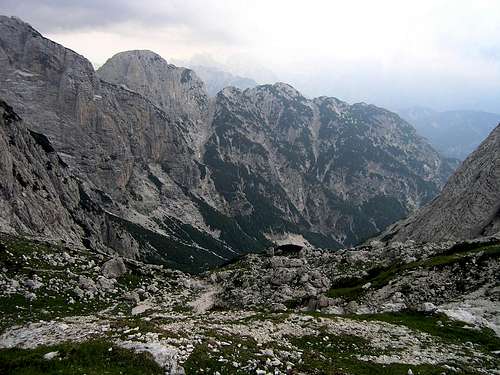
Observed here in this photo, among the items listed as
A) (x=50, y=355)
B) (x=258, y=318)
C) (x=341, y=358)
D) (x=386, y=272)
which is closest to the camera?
(x=50, y=355)

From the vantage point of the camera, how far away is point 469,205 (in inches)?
5098

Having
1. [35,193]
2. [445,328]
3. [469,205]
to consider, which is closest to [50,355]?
[445,328]

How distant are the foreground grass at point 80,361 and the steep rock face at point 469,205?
10813 centimetres

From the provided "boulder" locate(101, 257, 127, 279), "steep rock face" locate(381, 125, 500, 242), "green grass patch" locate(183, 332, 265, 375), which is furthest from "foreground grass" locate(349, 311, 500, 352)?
"steep rock face" locate(381, 125, 500, 242)

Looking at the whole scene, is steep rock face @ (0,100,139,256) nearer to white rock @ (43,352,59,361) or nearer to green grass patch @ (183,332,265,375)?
white rock @ (43,352,59,361)

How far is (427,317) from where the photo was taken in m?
38.8

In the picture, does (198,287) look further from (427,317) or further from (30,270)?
(427,317)

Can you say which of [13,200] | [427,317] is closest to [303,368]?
[427,317]

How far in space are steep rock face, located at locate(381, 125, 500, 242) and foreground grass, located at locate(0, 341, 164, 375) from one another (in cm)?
10813

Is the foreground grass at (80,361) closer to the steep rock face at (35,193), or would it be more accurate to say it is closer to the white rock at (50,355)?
the white rock at (50,355)

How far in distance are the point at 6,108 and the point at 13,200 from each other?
5974 cm

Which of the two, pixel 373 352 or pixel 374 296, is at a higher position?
pixel 373 352

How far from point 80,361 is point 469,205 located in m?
129

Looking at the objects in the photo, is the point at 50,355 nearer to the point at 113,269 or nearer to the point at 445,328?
the point at 445,328
